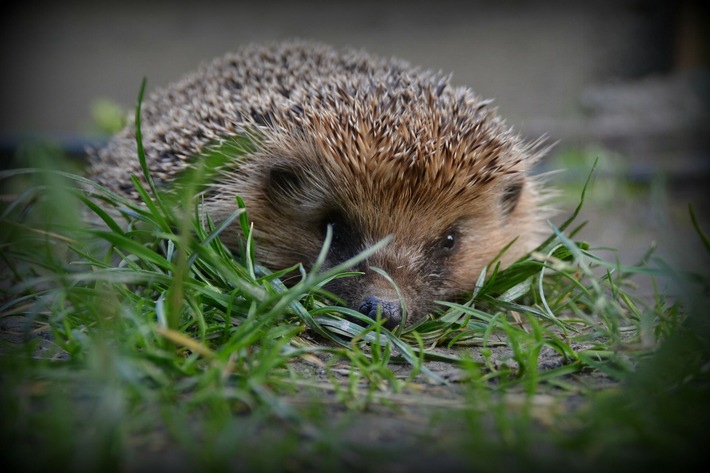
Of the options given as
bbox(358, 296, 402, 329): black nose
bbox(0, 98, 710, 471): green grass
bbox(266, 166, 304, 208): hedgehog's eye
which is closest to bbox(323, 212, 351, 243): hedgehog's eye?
bbox(266, 166, 304, 208): hedgehog's eye

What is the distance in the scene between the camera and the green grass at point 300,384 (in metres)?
1.13

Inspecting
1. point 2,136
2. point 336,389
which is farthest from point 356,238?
point 2,136

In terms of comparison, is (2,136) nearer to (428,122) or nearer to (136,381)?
(428,122)

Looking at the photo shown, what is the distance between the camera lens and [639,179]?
601cm

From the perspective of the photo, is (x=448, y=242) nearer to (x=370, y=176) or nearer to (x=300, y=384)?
(x=370, y=176)

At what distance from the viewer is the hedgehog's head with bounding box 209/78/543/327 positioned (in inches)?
87.0

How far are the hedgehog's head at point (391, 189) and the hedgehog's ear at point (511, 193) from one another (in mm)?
24

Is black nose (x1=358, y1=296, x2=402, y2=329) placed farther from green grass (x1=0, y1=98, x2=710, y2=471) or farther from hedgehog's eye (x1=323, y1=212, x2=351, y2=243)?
hedgehog's eye (x1=323, y1=212, x2=351, y2=243)

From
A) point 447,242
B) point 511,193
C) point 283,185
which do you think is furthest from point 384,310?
point 511,193

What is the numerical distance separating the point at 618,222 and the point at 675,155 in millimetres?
2213

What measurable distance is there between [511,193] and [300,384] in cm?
151

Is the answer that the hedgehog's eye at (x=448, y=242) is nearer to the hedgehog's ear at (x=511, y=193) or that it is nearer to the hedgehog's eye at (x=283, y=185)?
the hedgehog's ear at (x=511, y=193)

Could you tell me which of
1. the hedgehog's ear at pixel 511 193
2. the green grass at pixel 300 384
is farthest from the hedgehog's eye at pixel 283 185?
the hedgehog's ear at pixel 511 193

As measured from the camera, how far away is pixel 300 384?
4.87 feet
